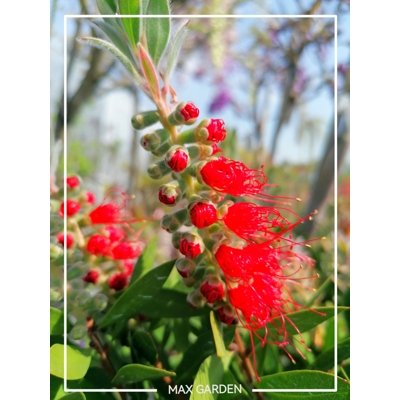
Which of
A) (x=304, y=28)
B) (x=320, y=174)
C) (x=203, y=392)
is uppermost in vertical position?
(x=304, y=28)

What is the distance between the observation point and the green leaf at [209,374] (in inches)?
17.1

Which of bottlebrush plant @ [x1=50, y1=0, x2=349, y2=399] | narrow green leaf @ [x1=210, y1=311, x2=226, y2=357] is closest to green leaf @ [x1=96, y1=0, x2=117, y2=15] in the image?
bottlebrush plant @ [x1=50, y1=0, x2=349, y2=399]

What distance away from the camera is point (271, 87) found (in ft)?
3.06

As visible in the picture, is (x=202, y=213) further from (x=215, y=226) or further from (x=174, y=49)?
(x=174, y=49)

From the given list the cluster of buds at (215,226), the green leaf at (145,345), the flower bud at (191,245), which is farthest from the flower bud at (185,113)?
the green leaf at (145,345)

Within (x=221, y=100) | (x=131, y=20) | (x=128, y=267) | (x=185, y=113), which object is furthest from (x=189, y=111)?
(x=221, y=100)

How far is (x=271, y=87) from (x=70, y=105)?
40 cm

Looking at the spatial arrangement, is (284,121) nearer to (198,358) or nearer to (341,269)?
(341,269)

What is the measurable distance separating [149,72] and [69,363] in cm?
30

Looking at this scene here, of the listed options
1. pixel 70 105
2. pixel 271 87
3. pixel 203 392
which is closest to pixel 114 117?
pixel 70 105

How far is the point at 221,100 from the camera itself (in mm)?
966

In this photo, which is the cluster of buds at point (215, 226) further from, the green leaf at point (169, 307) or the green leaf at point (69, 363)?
the green leaf at point (69, 363)

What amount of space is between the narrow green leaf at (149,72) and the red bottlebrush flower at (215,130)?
0.06 m

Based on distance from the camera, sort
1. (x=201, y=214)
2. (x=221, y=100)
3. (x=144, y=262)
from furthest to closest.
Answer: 1. (x=221, y=100)
2. (x=144, y=262)
3. (x=201, y=214)
